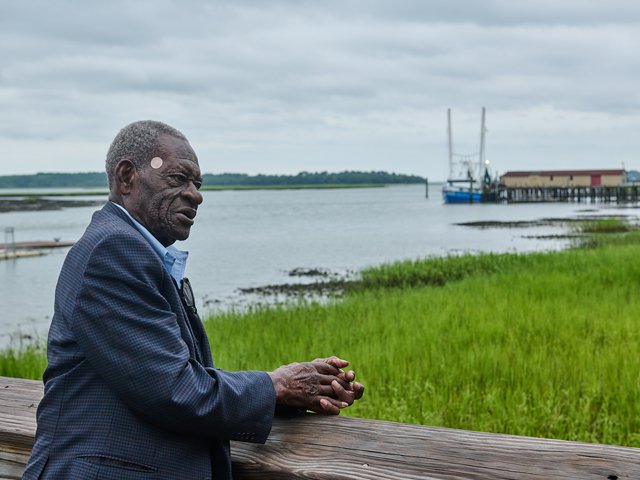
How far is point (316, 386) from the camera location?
6.59 ft

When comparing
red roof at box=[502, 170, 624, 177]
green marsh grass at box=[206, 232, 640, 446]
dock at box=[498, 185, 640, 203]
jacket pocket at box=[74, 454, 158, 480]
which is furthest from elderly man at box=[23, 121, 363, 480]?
red roof at box=[502, 170, 624, 177]

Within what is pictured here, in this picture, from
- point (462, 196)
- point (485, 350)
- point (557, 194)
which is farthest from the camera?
point (462, 196)

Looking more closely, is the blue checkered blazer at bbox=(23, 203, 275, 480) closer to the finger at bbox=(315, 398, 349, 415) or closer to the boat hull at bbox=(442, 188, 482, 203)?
the finger at bbox=(315, 398, 349, 415)

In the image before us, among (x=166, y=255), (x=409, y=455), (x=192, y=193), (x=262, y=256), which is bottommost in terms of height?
(x=262, y=256)

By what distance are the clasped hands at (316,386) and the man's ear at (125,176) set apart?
1.97 feet

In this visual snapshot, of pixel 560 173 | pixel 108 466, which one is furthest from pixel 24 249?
pixel 560 173

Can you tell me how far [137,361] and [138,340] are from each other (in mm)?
44

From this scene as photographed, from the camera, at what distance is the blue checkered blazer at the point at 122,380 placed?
157 cm

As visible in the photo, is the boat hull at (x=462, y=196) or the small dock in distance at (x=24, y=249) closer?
the small dock in distance at (x=24, y=249)

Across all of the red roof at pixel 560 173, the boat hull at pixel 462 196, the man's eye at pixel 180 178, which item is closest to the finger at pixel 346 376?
the man's eye at pixel 180 178

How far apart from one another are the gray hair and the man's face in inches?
0.6

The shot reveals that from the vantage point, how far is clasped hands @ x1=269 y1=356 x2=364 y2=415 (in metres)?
1.94

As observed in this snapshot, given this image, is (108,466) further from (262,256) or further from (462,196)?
(462,196)

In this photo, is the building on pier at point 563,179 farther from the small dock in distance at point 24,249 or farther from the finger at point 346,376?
the finger at point 346,376
